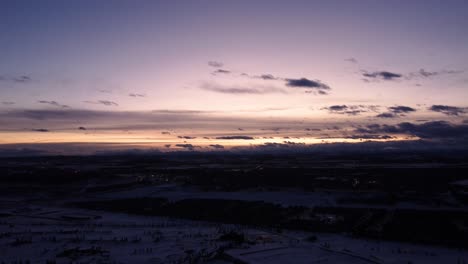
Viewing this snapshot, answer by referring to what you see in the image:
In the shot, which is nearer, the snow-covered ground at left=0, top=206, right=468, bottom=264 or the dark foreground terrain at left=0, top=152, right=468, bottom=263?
the snow-covered ground at left=0, top=206, right=468, bottom=264

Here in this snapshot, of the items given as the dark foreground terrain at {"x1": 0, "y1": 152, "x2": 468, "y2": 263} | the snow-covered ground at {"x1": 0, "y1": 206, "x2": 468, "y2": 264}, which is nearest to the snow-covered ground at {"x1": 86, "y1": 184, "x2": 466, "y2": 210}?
the dark foreground terrain at {"x1": 0, "y1": 152, "x2": 468, "y2": 263}

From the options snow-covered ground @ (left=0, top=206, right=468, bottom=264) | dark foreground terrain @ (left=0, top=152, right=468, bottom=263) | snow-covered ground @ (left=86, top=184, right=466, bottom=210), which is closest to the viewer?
snow-covered ground @ (left=0, top=206, right=468, bottom=264)

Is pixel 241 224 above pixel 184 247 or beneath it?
beneath

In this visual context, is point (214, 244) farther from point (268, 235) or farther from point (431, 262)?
point (431, 262)

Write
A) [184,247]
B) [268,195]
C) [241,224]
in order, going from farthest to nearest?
[268,195]
[241,224]
[184,247]

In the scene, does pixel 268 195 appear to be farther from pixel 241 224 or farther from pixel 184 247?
pixel 184 247

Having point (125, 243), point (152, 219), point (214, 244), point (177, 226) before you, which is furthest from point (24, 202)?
point (214, 244)

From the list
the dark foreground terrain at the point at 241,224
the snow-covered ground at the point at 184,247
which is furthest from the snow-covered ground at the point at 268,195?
the snow-covered ground at the point at 184,247

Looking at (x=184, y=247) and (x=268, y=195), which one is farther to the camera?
(x=268, y=195)

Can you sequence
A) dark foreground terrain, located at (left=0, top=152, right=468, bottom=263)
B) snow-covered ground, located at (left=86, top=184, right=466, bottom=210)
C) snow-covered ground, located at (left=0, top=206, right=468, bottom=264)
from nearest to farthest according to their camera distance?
1. snow-covered ground, located at (left=0, top=206, right=468, bottom=264)
2. dark foreground terrain, located at (left=0, top=152, right=468, bottom=263)
3. snow-covered ground, located at (left=86, top=184, right=466, bottom=210)

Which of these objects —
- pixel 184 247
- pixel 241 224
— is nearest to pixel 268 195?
pixel 241 224

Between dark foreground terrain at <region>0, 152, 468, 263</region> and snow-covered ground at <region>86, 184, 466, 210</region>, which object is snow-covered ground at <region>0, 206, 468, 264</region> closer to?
dark foreground terrain at <region>0, 152, 468, 263</region>
